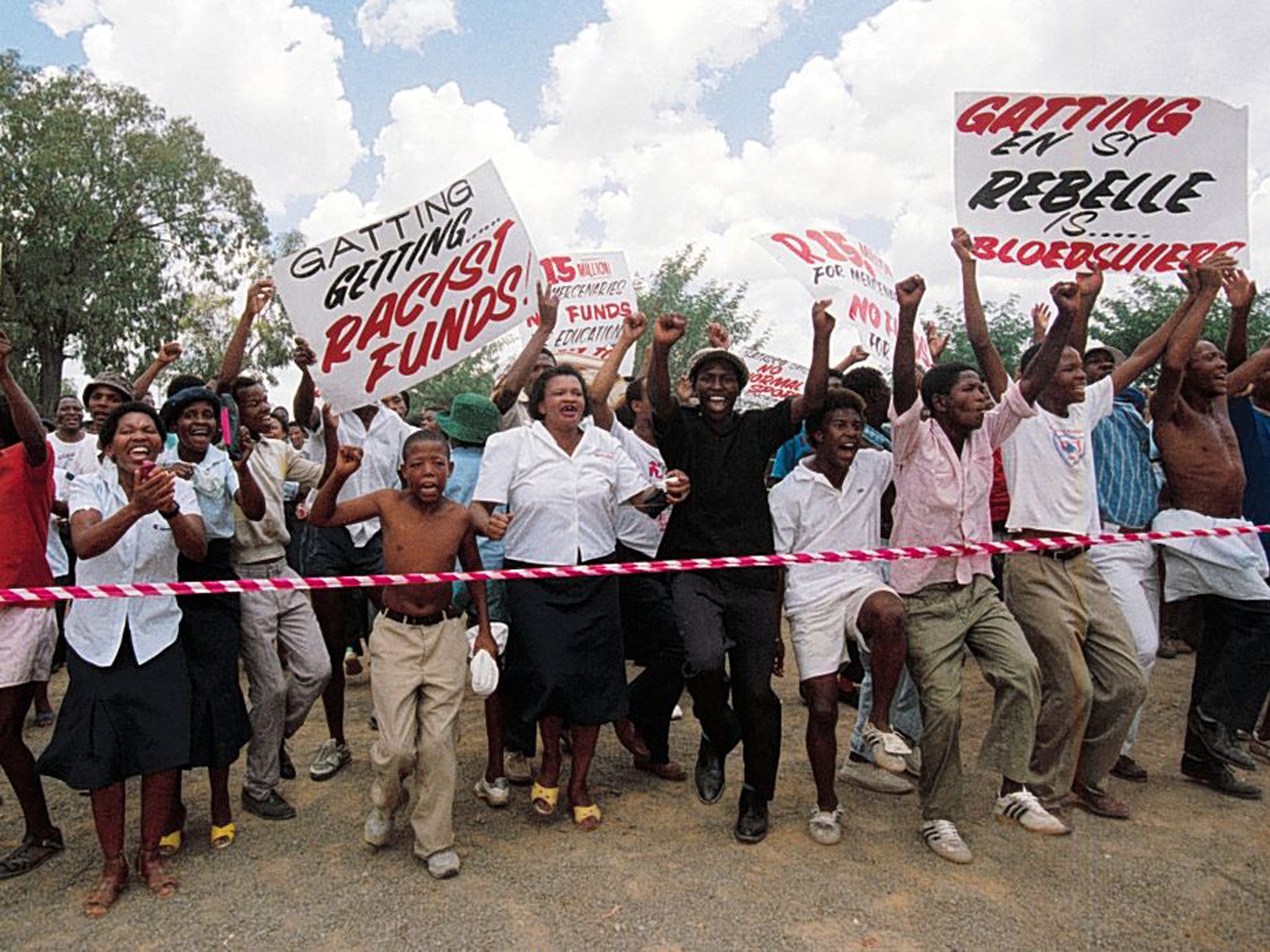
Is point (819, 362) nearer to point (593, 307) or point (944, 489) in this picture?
point (944, 489)

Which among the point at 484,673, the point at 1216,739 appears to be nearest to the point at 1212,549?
the point at 1216,739

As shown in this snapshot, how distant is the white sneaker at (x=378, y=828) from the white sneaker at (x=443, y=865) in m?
0.31

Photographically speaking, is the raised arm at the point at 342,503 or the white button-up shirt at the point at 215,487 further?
the white button-up shirt at the point at 215,487

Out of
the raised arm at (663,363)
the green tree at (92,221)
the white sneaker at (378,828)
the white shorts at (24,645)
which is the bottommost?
the white sneaker at (378,828)

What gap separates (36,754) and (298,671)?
2139 mm

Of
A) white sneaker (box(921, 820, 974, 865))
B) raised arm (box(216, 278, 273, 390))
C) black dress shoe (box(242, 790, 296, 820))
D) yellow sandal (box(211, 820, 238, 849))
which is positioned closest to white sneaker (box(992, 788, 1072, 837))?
white sneaker (box(921, 820, 974, 865))

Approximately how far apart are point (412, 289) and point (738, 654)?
239 centimetres

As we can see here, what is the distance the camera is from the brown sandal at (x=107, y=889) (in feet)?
11.2

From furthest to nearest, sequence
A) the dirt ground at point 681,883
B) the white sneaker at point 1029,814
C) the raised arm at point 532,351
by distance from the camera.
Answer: the raised arm at point 532,351
the white sneaker at point 1029,814
the dirt ground at point 681,883

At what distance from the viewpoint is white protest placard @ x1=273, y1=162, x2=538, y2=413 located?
4340mm

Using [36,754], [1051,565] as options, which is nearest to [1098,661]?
[1051,565]

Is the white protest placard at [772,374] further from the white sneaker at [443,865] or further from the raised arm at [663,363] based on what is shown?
the white sneaker at [443,865]

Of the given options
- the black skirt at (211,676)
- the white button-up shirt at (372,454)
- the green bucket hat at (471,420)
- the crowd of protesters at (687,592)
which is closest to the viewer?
the crowd of protesters at (687,592)

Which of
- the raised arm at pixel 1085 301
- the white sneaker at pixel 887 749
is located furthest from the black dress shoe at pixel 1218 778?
the raised arm at pixel 1085 301
